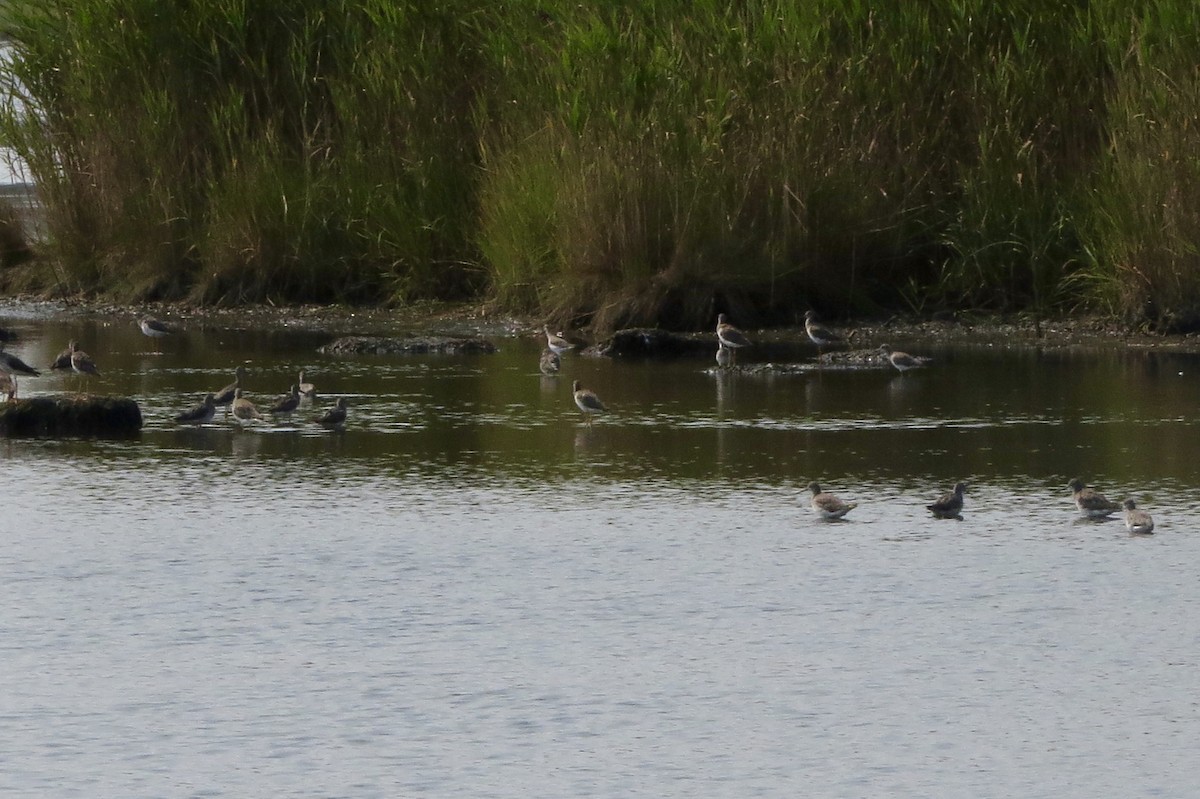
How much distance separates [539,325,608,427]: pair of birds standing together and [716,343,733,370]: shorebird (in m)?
1.05

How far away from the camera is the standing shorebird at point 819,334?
15.2 m

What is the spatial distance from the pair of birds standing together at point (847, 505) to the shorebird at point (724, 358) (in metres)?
5.08

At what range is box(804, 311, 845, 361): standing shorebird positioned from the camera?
49.7 feet

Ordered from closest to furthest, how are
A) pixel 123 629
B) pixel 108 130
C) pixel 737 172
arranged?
1. pixel 123 629
2. pixel 737 172
3. pixel 108 130

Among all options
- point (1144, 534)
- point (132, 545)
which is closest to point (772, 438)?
point (1144, 534)

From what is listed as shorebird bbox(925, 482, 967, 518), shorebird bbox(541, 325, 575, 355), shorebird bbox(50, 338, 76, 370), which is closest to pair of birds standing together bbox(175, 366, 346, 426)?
shorebird bbox(50, 338, 76, 370)

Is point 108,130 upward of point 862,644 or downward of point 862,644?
upward

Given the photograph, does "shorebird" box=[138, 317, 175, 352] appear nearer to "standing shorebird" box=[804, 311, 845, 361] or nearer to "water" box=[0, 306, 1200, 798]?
"water" box=[0, 306, 1200, 798]

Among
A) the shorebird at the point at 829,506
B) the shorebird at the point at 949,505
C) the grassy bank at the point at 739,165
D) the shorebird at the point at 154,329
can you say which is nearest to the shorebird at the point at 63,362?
the shorebird at the point at 154,329

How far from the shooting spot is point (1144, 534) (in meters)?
8.79

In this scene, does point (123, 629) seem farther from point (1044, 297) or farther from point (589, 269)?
point (1044, 297)

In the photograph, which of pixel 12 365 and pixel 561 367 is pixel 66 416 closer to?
pixel 12 365

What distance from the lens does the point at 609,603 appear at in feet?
25.4

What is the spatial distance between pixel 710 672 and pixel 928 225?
10024mm
